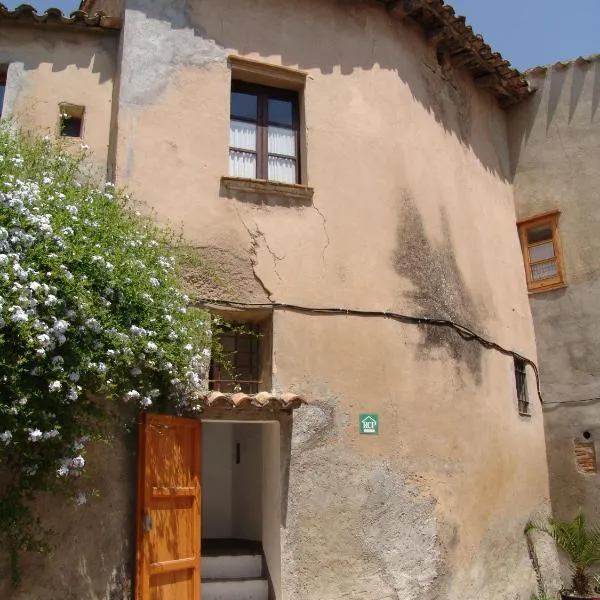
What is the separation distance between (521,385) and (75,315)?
8.04 meters

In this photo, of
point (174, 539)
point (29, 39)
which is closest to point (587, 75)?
point (29, 39)

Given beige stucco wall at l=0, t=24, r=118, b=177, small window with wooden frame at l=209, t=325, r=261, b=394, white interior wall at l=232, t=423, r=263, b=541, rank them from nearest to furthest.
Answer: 1. small window with wooden frame at l=209, t=325, r=261, b=394
2. beige stucco wall at l=0, t=24, r=118, b=177
3. white interior wall at l=232, t=423, r=263, b=541

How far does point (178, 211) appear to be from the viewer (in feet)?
28.7

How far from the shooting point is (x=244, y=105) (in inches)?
389

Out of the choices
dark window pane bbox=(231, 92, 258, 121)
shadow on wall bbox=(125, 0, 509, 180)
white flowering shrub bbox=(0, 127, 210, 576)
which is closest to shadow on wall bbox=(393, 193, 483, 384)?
shadow on wall bbox=(125, 0, 509, 180)

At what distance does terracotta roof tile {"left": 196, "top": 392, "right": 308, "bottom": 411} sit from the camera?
25.6 ft

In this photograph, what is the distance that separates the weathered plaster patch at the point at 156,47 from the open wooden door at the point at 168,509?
4.25 m

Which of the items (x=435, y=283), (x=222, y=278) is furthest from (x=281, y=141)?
(x=435, y=283)

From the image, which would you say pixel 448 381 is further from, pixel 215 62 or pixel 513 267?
pixel 215 62

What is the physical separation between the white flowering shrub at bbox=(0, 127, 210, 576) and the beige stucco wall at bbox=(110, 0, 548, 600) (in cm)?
131

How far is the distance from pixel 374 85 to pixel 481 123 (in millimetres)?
3174

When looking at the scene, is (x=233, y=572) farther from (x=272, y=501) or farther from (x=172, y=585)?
(x=172, y=585)

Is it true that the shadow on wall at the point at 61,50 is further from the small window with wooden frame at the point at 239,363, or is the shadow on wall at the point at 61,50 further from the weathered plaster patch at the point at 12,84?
the small window with wooden frame at the point at 239,363

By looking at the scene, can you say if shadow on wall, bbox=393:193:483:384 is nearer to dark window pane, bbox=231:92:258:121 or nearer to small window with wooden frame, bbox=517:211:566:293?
dark window pane, bbox=231:92:258:121
